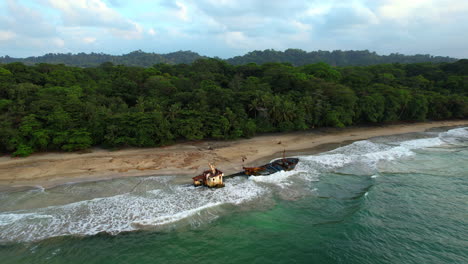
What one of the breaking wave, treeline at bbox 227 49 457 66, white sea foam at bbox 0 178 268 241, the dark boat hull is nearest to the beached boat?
the dark boat hull

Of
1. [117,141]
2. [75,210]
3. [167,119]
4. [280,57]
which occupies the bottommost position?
[75,210]

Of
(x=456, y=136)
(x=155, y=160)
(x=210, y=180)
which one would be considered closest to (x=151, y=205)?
(x=210, y=180)

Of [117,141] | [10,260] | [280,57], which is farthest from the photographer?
[280,57]

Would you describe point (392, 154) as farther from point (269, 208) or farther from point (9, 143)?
point (9, 143)

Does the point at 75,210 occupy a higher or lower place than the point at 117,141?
lower

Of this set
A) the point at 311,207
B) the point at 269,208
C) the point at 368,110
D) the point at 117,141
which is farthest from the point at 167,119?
the point at 368,110

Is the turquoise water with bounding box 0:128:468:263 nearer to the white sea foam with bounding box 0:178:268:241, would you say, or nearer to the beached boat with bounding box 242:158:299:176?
the white sea foam with bounding box 0:178:268:241

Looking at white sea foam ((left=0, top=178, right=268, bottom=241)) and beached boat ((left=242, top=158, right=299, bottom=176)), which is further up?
beached boat ((left=242, top=158, right=299, bottom=176))
